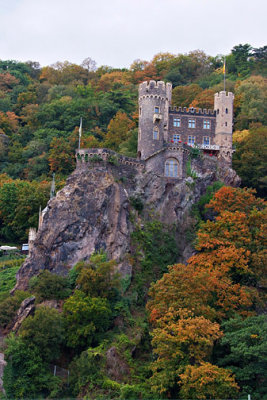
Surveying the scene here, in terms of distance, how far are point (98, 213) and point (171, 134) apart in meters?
15.2

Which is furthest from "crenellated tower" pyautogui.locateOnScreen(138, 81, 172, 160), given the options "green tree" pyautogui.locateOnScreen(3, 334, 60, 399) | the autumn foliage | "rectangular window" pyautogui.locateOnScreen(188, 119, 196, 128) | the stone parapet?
"green tree" pyautogui.locateOnScreen(3, 334, 60, 399)

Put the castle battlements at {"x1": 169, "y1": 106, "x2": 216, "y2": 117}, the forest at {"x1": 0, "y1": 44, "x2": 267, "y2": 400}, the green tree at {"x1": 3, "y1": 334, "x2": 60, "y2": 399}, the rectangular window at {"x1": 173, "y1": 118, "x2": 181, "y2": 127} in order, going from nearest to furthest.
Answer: the forest at {"x1": 0, "y1": 44, "x2": 267, "y2": 400}
the green tree at {"x1": 3, "y1": 334, "x2": 60, "y2": 399}
the rectangular window at {"x1": 173, "y1": 118, "x2": 181, "y2": 127}
the castle battlements at {"x1": 169, "y1": 106, "x2": 216, "y2": 117}

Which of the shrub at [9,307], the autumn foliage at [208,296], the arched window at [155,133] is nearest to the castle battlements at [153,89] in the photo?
the arched window at [155,133]

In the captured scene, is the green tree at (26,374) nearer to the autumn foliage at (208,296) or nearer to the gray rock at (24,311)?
the gray rock at (24,311)

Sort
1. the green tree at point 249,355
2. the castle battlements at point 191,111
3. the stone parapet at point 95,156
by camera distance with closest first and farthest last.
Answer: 1. the green tree at point 249,355
2. the stone parapet at point 95,156
3. the castle battlements at point 191,111

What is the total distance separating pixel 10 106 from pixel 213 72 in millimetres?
33612

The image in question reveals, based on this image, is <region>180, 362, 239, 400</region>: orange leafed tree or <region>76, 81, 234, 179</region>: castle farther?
<region>76, 81, 234, 179</region>: castle

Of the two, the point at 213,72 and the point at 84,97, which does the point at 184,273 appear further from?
the point at 213,72

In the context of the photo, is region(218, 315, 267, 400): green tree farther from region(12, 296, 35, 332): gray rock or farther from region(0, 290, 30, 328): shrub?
region(0, 290, 30, 328): shrub

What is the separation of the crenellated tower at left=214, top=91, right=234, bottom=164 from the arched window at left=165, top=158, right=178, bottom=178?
6.41 m

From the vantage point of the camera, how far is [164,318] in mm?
43188

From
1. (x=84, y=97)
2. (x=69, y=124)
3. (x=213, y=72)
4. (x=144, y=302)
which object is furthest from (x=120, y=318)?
(x=213, y=72)

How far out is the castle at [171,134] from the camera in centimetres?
5919

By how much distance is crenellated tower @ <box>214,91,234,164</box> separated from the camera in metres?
63.9
